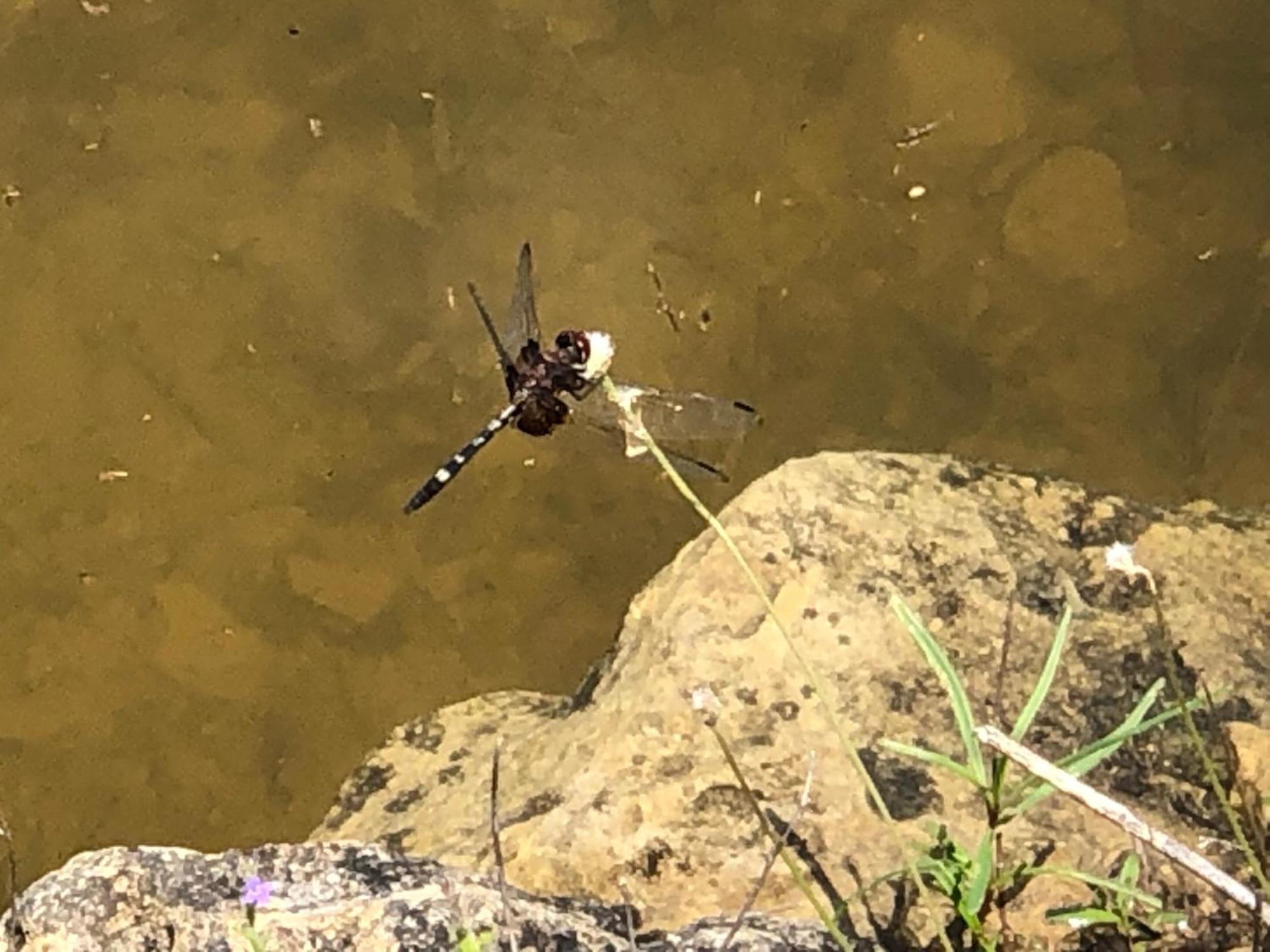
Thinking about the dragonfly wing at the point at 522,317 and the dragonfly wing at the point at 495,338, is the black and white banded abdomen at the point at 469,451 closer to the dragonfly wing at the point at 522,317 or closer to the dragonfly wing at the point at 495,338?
the dragonfly wing at the point at 495,338

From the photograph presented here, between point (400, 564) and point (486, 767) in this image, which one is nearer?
point (486, 767)

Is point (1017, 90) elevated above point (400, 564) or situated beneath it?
elevated above

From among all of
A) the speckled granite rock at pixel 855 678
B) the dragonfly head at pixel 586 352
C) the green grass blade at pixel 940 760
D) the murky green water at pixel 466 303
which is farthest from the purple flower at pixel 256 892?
the murky green water at pixel 466 303

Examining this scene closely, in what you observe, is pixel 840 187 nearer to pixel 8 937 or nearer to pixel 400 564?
pixel 400 564

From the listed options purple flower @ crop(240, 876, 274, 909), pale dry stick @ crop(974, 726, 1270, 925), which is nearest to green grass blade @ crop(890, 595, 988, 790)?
pale dry stick @ crop(974, 726, 1270, 925)

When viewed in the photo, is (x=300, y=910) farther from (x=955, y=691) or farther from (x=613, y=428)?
(x=613, y=428)

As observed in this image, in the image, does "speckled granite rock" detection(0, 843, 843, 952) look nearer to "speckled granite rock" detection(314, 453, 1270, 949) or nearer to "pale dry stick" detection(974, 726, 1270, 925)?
"speckled granite rock" detection(314, 453, 1270, 949)

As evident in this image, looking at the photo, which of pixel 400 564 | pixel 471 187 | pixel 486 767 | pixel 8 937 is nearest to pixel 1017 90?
pixel 471 187
